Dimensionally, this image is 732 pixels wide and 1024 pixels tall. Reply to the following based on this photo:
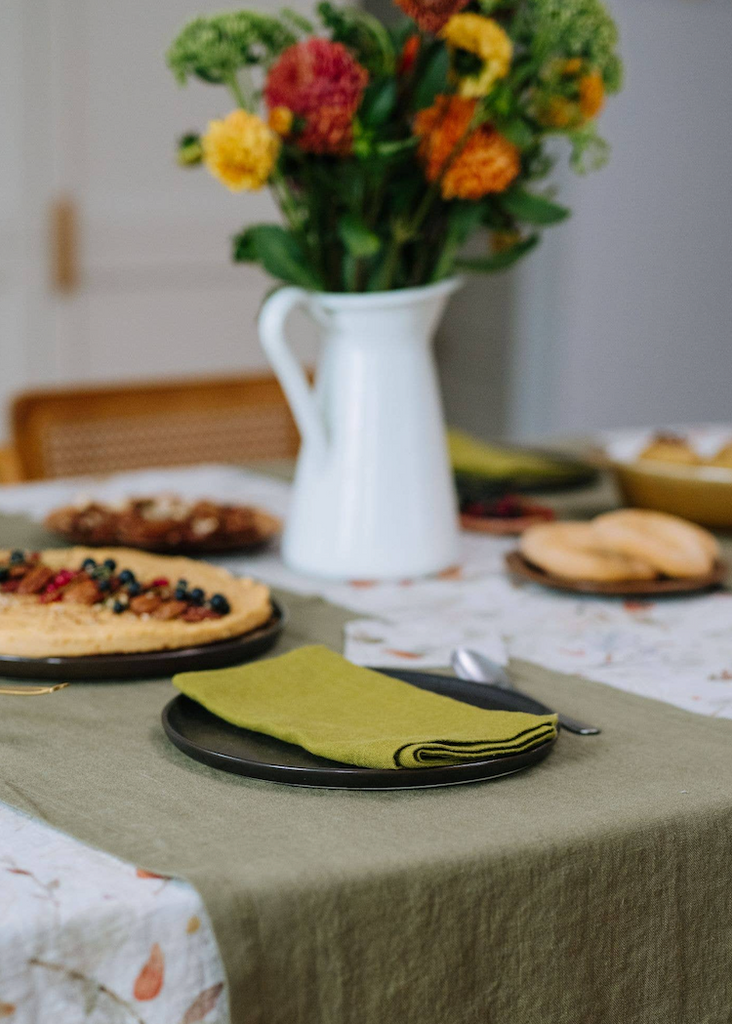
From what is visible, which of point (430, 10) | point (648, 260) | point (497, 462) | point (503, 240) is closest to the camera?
point (430, 10)

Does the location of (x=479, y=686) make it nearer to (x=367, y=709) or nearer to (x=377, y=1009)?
(x=367, y=709)

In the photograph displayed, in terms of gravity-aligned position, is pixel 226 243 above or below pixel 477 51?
below

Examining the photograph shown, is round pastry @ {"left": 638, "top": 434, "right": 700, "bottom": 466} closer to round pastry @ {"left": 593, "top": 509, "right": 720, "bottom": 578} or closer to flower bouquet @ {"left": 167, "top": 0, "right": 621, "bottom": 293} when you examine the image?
round pastry @ {"left": 593, "top": 509, "right": 720, "bottom": 578}

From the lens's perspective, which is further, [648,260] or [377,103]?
[648,260]

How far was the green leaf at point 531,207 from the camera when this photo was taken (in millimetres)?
1220

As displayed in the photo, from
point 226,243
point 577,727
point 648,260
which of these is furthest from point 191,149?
point 648,260

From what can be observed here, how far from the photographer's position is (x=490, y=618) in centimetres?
113

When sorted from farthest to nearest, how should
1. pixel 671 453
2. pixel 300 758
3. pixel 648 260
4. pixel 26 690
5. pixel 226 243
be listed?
pixel 648 260, pixel 226 243, pixel 671 453, pixel 26 690, pixel 300 758

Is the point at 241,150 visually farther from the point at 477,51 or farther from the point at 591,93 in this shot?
the point at 591,93

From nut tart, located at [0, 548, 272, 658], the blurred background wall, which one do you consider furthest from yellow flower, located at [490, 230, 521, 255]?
the blurred background wall

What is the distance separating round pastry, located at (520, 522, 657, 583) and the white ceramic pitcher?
0.11 metres

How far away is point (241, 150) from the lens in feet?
3.72

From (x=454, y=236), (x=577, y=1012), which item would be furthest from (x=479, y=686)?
(x=454, y=236)

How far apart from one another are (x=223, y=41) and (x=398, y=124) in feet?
0.59
